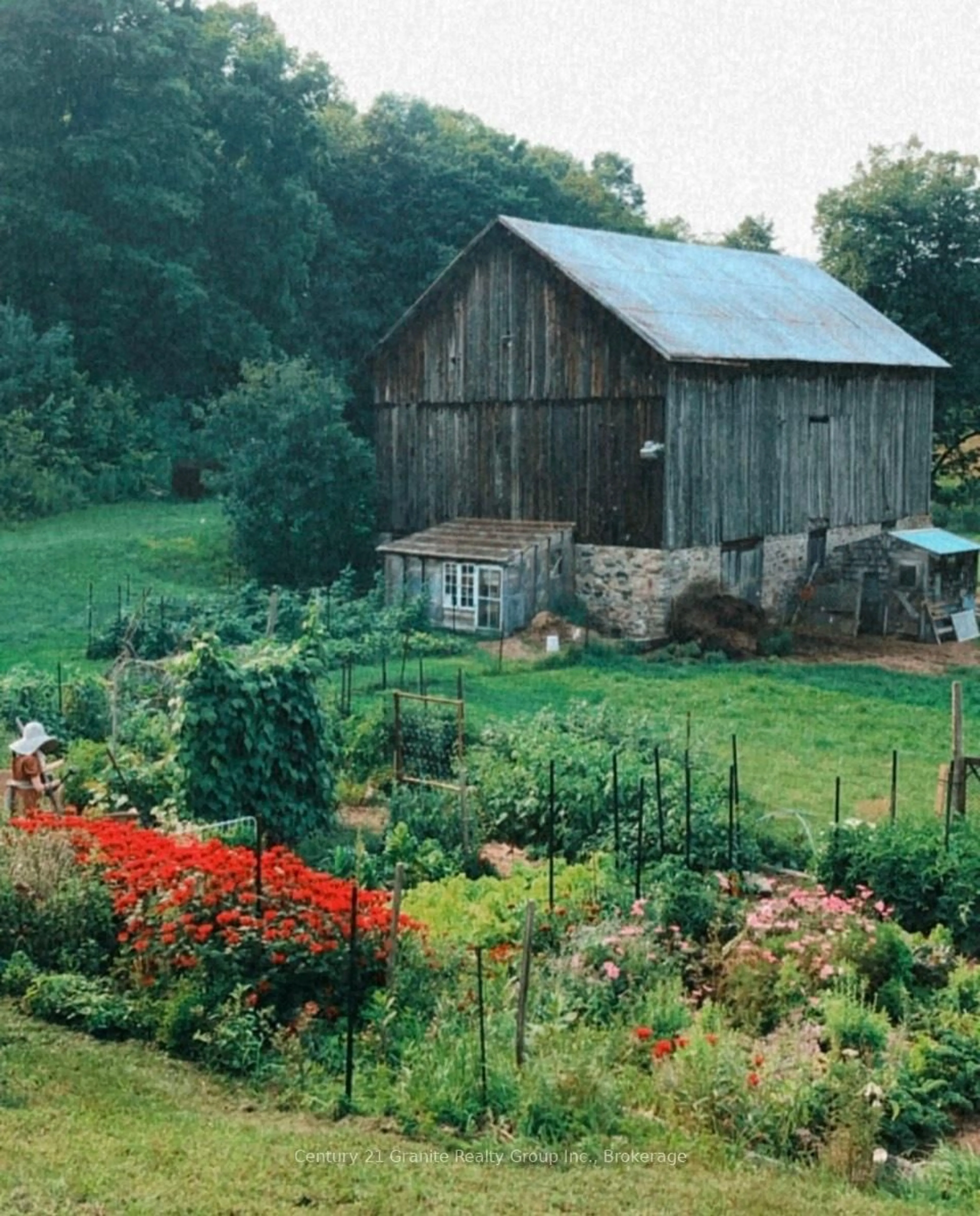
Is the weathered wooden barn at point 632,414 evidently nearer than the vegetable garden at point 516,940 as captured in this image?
No

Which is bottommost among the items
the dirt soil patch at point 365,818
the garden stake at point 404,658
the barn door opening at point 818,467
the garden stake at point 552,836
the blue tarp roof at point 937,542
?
the dirt soil patch at point 365,818

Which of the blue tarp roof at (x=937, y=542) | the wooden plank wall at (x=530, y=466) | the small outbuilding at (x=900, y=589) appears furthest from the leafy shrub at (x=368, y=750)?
the blue tarp roof at (x=937, y=542)

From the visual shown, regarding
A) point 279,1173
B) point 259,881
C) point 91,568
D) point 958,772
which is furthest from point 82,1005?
point 91,568

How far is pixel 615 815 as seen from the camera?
13.8 meters

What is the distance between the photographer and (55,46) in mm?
41656

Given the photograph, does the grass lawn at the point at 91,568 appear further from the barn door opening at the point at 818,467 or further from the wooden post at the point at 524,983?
the wooden post at the point at 524,983

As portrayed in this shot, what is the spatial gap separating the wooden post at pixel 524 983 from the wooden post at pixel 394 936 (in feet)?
2.57

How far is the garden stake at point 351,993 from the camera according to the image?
9.00 metres

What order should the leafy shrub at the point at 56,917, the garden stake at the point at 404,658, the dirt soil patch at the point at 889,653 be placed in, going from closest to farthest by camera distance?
the leafy shrub at the point at 56,917, the garden stake at the point at 404,658, the dirt soil patch at the point at 889,653

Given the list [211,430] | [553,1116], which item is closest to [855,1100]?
[553,1116]

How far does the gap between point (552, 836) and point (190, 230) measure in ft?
117

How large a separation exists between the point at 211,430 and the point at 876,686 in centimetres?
1512

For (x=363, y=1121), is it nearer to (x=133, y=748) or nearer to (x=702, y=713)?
(x=133, y=748)

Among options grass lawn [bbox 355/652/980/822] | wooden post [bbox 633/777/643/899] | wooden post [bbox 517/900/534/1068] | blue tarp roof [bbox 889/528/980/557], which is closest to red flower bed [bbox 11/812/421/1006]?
wooden post [bbox 517/900/534/1068]
